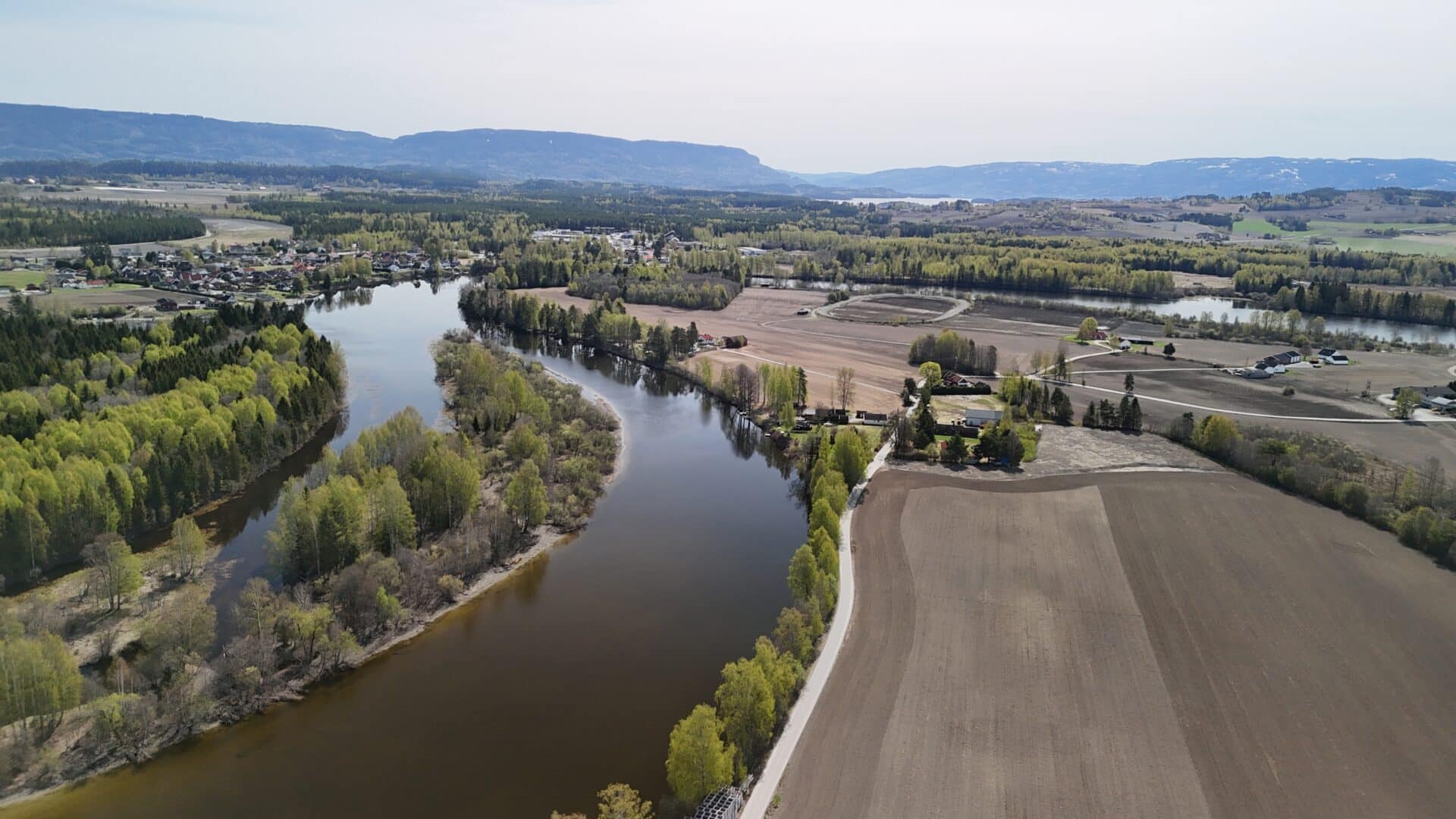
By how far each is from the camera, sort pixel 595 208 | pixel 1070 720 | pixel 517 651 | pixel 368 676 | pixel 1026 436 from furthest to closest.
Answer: pixel 595 208, pixel 1026 436, pixel 517 651, pixel 368 676, pixel 1070 720

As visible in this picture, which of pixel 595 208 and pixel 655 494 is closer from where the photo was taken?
pixel 655 494

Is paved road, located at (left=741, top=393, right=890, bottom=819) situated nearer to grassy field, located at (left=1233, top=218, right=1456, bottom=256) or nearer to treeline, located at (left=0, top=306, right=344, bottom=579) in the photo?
treeline, located at (left=0, top=306, right=344, bottom=579)

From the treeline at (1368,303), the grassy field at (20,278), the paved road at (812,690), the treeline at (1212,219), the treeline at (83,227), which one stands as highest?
the treeline at (1212,219)

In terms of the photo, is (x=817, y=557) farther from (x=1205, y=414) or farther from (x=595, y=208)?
(x=595, y=208)

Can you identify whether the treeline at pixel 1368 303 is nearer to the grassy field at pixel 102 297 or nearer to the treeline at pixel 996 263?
the treeline at pixel 996 263

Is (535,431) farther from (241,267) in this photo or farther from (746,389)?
(241,267)

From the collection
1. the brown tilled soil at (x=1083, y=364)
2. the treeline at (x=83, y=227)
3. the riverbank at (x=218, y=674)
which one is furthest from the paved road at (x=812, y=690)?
the treeline at (x=83, y=227)

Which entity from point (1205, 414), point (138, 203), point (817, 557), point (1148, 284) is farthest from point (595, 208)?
point (817, 557)
